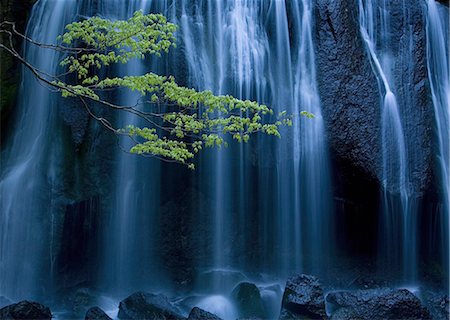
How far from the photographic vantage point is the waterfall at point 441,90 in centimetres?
912

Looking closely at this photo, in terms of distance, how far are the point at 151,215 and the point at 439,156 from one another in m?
5.79

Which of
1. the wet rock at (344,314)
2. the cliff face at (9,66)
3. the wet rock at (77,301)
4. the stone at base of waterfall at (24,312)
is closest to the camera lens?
the stone at base of waterfall at (24,312)

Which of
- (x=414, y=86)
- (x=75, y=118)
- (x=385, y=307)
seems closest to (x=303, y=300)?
(x=385, y=307)

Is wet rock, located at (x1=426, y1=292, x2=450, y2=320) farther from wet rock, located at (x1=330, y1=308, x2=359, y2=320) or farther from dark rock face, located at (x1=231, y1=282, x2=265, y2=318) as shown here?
dark rock face, located at (x1=231, y1=282, x2=265, y2=318)

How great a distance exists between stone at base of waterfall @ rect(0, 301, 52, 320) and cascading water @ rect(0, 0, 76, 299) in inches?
71.2

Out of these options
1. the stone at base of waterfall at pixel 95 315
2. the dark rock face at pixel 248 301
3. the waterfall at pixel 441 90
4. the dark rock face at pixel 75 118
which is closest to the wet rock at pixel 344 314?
the dark rock face at pixel 248 301

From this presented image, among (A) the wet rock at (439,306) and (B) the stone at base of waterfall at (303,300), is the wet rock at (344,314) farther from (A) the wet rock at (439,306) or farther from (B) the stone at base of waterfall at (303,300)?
(A) the wet rock at (439,306)

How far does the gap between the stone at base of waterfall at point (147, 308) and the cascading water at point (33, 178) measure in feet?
7.18

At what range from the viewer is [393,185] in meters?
8.84

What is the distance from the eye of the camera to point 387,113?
909 cm

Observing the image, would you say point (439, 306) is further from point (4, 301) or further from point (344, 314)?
point (4, 301)

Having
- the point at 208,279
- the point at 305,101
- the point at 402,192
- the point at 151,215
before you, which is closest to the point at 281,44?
the point at 305,101

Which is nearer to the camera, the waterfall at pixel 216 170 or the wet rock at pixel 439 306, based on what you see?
the wet rock at pixel 439 306

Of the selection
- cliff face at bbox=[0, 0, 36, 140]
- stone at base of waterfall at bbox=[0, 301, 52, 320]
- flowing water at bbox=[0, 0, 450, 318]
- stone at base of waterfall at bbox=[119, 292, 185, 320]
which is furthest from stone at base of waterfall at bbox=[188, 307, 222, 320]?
cliff face at bbox=[0, 0, 36, 140]
